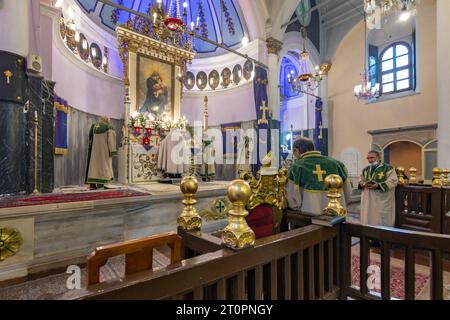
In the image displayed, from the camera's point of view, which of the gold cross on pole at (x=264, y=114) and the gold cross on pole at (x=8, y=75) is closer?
the gold cross on pole at (x=8, y=75)

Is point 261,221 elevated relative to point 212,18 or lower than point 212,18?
lower

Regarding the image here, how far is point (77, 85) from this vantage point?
21.4 ft

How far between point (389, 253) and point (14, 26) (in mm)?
5067

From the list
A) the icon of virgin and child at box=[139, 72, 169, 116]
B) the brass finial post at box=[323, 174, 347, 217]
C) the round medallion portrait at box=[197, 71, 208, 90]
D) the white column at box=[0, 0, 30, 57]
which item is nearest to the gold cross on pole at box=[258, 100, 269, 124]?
the icon of virgin and child at box=[139, 72, 169, 116]

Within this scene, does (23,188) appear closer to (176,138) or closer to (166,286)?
(176,138)

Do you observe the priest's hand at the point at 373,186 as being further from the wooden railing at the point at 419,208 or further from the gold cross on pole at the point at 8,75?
the gold cross on pole at the point at 8,75

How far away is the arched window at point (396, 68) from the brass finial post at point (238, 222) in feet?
35.0

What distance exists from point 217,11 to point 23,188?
8833 mm

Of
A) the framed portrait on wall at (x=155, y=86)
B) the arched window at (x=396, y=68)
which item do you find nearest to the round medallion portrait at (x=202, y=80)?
the framed portrait on wall at (x=155, y=86)

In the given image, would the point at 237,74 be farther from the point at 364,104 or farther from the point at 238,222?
the point at 238,222

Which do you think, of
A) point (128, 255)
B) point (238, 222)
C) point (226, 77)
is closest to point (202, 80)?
point (226, 77)

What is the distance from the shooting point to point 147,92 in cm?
779

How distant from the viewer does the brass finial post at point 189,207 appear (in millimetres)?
1247
